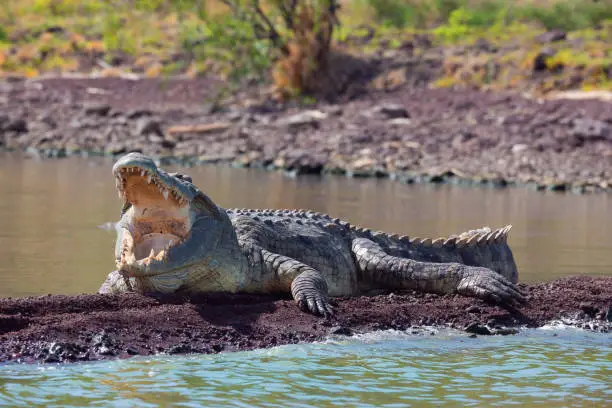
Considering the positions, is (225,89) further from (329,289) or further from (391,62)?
(329,289)

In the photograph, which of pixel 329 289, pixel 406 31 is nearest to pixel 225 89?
pixel 406 31

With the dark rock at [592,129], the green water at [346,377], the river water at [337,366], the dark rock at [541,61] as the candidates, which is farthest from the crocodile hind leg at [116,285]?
the dark rock at [541,61]

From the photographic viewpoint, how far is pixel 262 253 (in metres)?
8.22

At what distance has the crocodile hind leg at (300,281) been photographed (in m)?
7.60

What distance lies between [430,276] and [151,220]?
6.83ft

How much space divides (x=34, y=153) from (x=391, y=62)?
9.26m

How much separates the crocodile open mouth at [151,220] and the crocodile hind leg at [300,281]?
2.27 ft

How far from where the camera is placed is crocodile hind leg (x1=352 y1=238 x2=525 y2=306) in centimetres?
816

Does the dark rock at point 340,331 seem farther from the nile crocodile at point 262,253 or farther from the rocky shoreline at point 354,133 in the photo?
the rocky shoreline at point 354,133

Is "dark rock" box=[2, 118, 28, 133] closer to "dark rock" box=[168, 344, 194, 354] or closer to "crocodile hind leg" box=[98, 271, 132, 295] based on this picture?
"crocodile hind leg" box=[98, 271, 132, 295]

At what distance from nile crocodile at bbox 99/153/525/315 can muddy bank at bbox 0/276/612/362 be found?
138mm

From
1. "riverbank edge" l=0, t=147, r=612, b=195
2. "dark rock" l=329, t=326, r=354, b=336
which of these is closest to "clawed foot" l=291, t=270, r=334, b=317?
"dark rock" l=329, t=326, r=354, b=336

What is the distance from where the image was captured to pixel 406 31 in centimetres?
3281

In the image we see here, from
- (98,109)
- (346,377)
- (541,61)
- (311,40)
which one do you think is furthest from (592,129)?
(346,377)
